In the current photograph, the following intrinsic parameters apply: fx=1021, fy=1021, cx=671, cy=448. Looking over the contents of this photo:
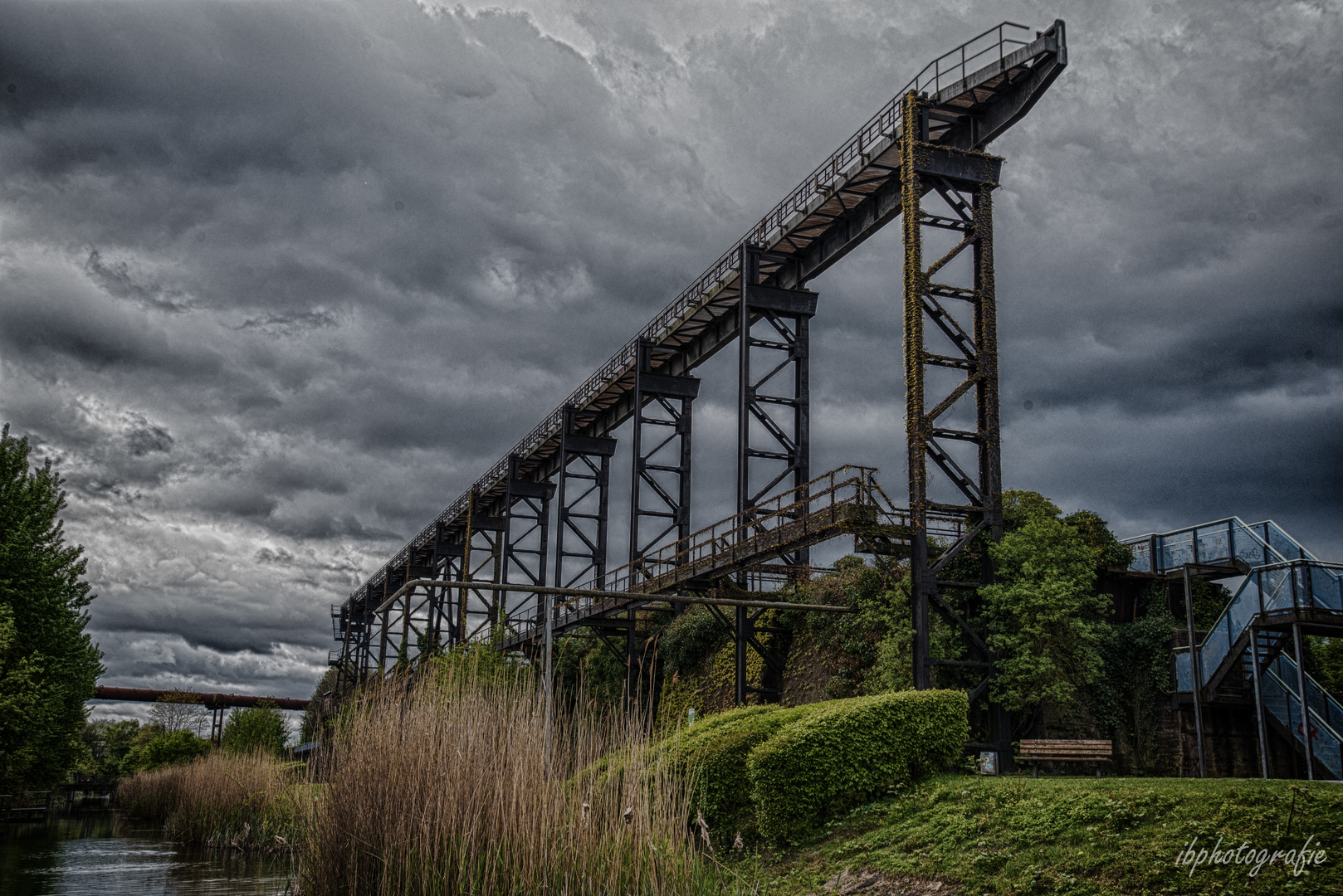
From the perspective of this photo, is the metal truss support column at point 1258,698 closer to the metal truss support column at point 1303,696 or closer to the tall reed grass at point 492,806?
the metal truss support column at point 1303,696

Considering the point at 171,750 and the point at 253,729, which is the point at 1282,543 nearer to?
the point at 253,729

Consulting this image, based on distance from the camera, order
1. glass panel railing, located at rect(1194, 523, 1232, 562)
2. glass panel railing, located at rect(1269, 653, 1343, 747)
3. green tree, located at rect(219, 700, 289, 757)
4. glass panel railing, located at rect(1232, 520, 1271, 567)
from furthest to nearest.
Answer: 1. green tree, located at rect(219, 700, 289, 757)
2. glass panel railing, located at rect(1194, 523, 1232, 562)
3. glass panel railing, located at rect(1232, 520, 1271, 567)
4. glass panel railing, located at rect(1269, 653, 1343, 747)

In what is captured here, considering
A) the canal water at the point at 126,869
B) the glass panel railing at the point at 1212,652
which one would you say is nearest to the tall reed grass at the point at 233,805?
the canal water at the point at 126,869

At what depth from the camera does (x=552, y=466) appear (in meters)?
47.3

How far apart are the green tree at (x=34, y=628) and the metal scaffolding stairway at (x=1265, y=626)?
25.4 m

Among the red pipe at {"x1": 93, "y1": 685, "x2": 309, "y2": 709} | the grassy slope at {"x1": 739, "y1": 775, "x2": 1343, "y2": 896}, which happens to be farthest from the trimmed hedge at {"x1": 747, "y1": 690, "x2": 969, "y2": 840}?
the red pipe at {"x1": 93, "y1": 685, "x2": 309, "y2": 709}

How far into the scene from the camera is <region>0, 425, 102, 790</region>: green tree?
83.2ft

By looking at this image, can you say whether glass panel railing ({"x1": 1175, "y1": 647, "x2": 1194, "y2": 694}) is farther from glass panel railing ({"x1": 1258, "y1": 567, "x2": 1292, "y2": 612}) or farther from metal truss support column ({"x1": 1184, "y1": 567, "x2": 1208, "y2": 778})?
glass panel railing ({"x1": 1258, "y1": 567, "x2": 1292, "y2": 612})

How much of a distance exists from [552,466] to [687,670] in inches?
723

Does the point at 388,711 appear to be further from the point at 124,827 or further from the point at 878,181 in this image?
the point at 124,827

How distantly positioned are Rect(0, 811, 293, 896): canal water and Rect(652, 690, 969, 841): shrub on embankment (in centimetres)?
605

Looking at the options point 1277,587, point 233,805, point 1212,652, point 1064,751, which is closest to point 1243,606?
point 1277,587

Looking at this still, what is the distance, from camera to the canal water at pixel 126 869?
18.3m

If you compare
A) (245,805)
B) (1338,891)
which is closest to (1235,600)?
(1338,891)
